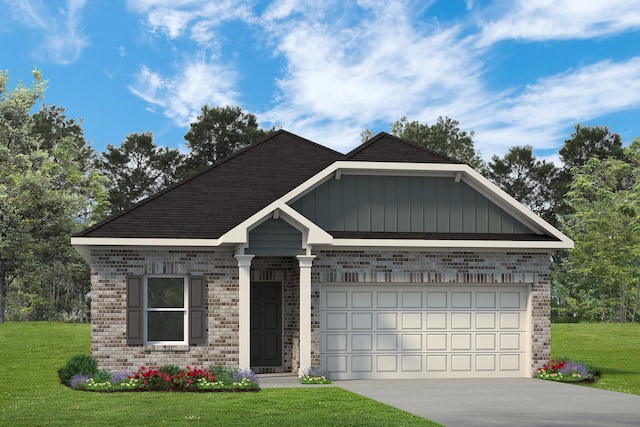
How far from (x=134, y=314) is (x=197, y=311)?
1454 mm

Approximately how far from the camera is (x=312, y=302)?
19.8 m

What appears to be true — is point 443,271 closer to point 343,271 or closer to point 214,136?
point 343,271

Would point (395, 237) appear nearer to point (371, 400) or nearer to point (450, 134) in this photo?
point (371, 400)

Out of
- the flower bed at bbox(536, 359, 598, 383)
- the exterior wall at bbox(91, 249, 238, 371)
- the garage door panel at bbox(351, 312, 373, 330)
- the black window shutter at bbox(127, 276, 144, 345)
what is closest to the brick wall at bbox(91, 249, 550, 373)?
the exterior wall at bbox(91, 249, 238, 371)

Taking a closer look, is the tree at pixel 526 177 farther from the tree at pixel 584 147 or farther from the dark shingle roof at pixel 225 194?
the dark shingle roof at pixel 225 194

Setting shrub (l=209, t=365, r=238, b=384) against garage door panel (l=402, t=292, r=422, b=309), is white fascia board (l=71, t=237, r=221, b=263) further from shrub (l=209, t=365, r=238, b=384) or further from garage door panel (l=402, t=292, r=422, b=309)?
garage door panel (l=402, t=292, r=422, b=309)

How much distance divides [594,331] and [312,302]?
18087 millimetres

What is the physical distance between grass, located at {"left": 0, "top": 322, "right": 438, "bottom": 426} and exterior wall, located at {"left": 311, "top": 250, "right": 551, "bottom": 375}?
3269 mm

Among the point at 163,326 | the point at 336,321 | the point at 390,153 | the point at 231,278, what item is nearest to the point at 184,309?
the point at 231,278

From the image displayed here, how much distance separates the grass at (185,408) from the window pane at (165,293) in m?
22.9

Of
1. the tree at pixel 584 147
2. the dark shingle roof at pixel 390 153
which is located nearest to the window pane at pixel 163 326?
the dark shingle roof at pixel 390 153

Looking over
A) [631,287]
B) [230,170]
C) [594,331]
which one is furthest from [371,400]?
[631,287]

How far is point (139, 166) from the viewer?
55531 millimetres

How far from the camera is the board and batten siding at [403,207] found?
20.3 m
